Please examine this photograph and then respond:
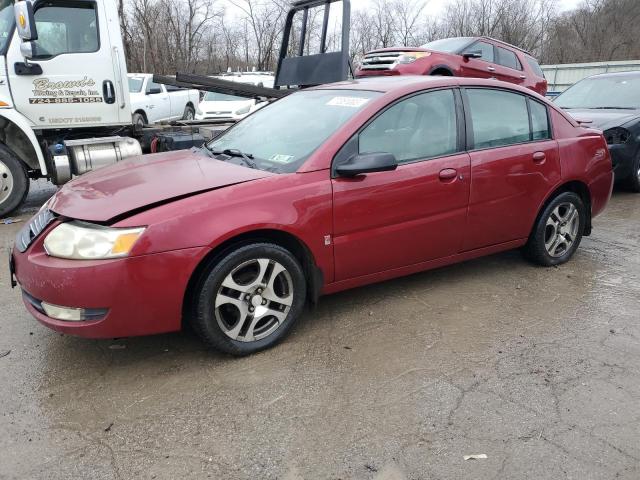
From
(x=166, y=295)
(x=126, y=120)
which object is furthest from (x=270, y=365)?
(x=126, y=120)

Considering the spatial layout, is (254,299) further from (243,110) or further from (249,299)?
(243,110)

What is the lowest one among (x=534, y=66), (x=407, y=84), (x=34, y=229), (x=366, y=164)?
(x=34, y=229)

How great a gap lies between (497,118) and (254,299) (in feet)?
7.85

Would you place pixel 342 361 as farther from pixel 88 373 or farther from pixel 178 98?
pixel 178 98

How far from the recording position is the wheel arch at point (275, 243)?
2.99 metres

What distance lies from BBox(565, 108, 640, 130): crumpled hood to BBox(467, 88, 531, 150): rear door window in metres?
3.41

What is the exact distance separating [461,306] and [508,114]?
157 cm

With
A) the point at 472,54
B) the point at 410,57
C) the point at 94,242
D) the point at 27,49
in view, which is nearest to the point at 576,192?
the point at 94,242

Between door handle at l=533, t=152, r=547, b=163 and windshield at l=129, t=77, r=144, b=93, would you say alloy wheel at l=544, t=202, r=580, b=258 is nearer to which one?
door handle at l=533, t=152, r=547, b=163

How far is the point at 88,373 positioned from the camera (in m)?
3.02

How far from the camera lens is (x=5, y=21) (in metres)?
6.27

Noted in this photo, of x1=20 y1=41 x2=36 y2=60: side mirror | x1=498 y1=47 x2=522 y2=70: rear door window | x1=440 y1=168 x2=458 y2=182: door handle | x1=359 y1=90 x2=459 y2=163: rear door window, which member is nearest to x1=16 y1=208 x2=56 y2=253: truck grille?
x1=359 y1=90 x2=459 y2=163: rear door window

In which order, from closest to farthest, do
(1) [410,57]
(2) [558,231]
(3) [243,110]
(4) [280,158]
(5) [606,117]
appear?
(4) [280,158]
(2) [558,231]
(5) [606,117]
(1) [410,57]
(3) [243,110]

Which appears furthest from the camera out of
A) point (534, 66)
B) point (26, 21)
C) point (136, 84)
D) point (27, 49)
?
point (136, 84)
